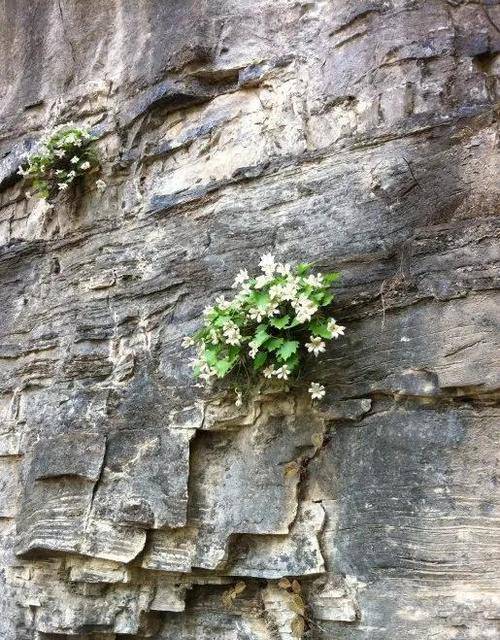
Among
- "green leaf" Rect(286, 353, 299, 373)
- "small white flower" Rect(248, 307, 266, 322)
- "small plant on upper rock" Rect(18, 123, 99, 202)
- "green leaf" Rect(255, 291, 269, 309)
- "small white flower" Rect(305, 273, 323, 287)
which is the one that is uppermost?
"small plant on upper rock" Rect(18, 123, 99, 202)

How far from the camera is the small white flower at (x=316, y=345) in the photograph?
3.71 meters

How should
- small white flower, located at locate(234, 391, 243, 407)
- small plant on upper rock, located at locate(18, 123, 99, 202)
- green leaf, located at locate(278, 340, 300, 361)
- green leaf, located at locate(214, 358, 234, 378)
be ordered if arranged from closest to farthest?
green leaf, located at locate(278, 340, 300, 361), green leaf, located at locate(214, 358, 234, 378), small white flower, located at locate(234, 391, 243, 407), small plant on upper rock, located at locate(18, 123, 99, 202)

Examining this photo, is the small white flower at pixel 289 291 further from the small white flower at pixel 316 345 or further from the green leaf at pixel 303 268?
the small white flower at pixel 316 345

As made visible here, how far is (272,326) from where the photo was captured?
3803 mm

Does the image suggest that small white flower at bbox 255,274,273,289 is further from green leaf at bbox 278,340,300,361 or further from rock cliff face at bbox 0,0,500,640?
rock cliff face at bbox 0,0,500,640

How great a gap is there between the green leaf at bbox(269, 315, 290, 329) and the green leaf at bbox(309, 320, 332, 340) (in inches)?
6.7

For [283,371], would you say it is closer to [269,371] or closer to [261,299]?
[269,371]

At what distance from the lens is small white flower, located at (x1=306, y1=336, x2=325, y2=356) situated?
3713 mm

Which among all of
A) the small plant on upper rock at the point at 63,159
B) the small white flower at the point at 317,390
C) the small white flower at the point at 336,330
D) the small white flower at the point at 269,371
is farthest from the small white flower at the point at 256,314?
the small plant on upper rock at the point at 63,159

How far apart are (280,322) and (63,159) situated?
10.2 feet

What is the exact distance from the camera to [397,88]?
4324 mm

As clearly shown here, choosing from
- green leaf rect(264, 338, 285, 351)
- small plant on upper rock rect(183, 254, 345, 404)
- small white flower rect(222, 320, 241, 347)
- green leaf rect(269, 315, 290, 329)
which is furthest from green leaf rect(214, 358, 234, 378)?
green leaf rect(269, 315, 290, 329)

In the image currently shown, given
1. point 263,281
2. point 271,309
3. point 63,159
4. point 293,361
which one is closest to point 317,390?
Answer: point 293,361

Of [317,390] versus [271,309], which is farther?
[317,390]
